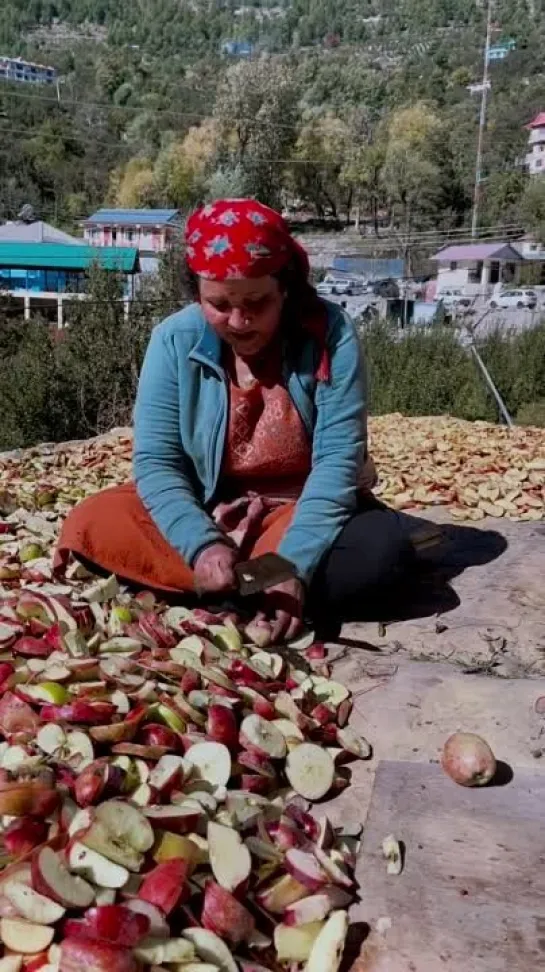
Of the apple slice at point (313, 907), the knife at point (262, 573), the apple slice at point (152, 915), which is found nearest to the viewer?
the apple slice at point (152, 915)

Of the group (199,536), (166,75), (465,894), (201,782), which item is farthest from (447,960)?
(166,75)

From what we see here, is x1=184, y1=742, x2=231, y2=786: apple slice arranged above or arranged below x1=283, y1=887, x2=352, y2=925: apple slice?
above

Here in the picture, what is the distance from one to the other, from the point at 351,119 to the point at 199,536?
76411 millimetres

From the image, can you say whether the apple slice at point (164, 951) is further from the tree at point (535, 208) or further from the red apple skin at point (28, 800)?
the tree at point (535, 208)

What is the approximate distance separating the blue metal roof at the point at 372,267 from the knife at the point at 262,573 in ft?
142

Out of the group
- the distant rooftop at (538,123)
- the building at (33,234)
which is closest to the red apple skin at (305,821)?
the building at (33,234)

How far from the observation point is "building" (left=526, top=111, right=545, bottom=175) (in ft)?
251

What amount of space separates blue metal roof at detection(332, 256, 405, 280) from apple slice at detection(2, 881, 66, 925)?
4453 cm

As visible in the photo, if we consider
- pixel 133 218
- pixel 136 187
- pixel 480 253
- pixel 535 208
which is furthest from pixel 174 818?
pixel 136 187

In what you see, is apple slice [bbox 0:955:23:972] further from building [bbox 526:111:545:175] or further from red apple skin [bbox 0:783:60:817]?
building [bbox 526:111:545:175]

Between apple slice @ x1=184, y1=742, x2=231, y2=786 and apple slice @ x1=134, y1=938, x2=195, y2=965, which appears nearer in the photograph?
apple slice @ x1=134, y1=938, x2=195, y2=965

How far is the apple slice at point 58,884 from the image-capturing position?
57.9 inches

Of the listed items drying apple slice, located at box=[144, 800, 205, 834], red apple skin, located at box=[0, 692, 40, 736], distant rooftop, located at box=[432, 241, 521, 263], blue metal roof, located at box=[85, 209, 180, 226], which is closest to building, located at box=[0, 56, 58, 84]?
blue metal roof, located at box=[85, 209, 180, 226]

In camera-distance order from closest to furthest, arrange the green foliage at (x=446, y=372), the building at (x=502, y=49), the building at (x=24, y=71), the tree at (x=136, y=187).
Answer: the green foliage at (x=446, y=372) → the tree at (x=136, y=187) → the building at (x=502, y=49) → the building at (x=24, y=71)
